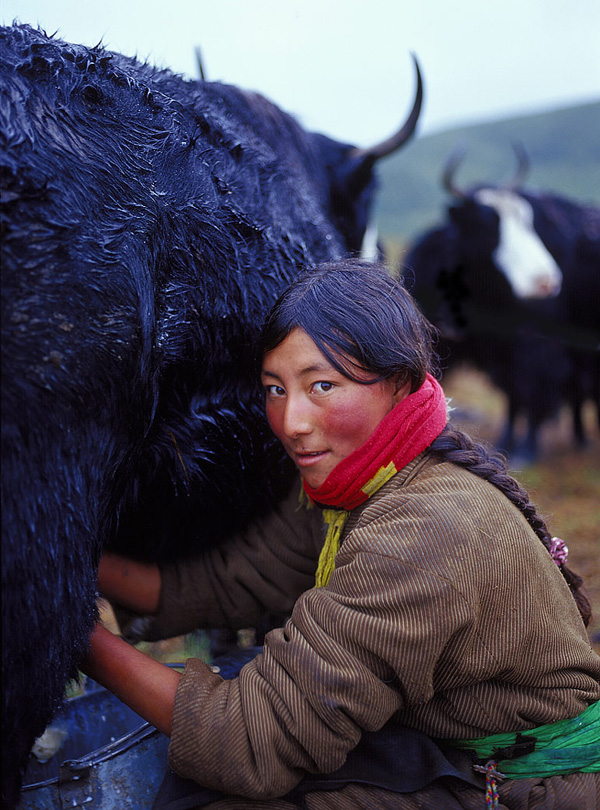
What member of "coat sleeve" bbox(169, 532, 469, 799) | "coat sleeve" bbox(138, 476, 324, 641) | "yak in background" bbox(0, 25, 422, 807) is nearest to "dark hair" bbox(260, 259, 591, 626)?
"yak in background" bbox(0, 25, 422, 807)

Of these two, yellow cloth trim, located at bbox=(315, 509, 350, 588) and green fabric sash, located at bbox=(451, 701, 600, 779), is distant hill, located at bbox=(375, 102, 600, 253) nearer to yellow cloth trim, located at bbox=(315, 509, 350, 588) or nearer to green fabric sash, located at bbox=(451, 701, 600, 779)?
yellow cloth trim, located at bbox=(315, 509, 350, 588)

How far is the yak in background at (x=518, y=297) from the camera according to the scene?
475 cm

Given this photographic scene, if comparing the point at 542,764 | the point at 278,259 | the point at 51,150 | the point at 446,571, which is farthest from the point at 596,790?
the point at 51,150

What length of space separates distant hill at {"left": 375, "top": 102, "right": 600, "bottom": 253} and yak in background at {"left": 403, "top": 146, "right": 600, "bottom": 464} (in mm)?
8377

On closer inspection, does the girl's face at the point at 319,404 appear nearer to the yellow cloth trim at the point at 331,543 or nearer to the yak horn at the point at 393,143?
the yellow cloth trim at the point at 331,543

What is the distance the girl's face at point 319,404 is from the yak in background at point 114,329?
0.17 m

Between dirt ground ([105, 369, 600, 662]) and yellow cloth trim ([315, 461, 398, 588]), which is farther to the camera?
dirt ground ([105, 369, 600, 662])

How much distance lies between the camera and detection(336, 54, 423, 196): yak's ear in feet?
7.90

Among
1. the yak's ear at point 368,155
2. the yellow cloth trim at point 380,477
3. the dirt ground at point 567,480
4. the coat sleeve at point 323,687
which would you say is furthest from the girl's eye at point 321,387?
the yak's ear at point 368,155

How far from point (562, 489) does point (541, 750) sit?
3.35 meters

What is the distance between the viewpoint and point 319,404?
1.11 metres

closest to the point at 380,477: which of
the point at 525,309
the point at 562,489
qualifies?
the point at 562,489

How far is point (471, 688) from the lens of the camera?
3.60 ft

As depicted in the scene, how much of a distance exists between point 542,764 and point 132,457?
0.76 m
